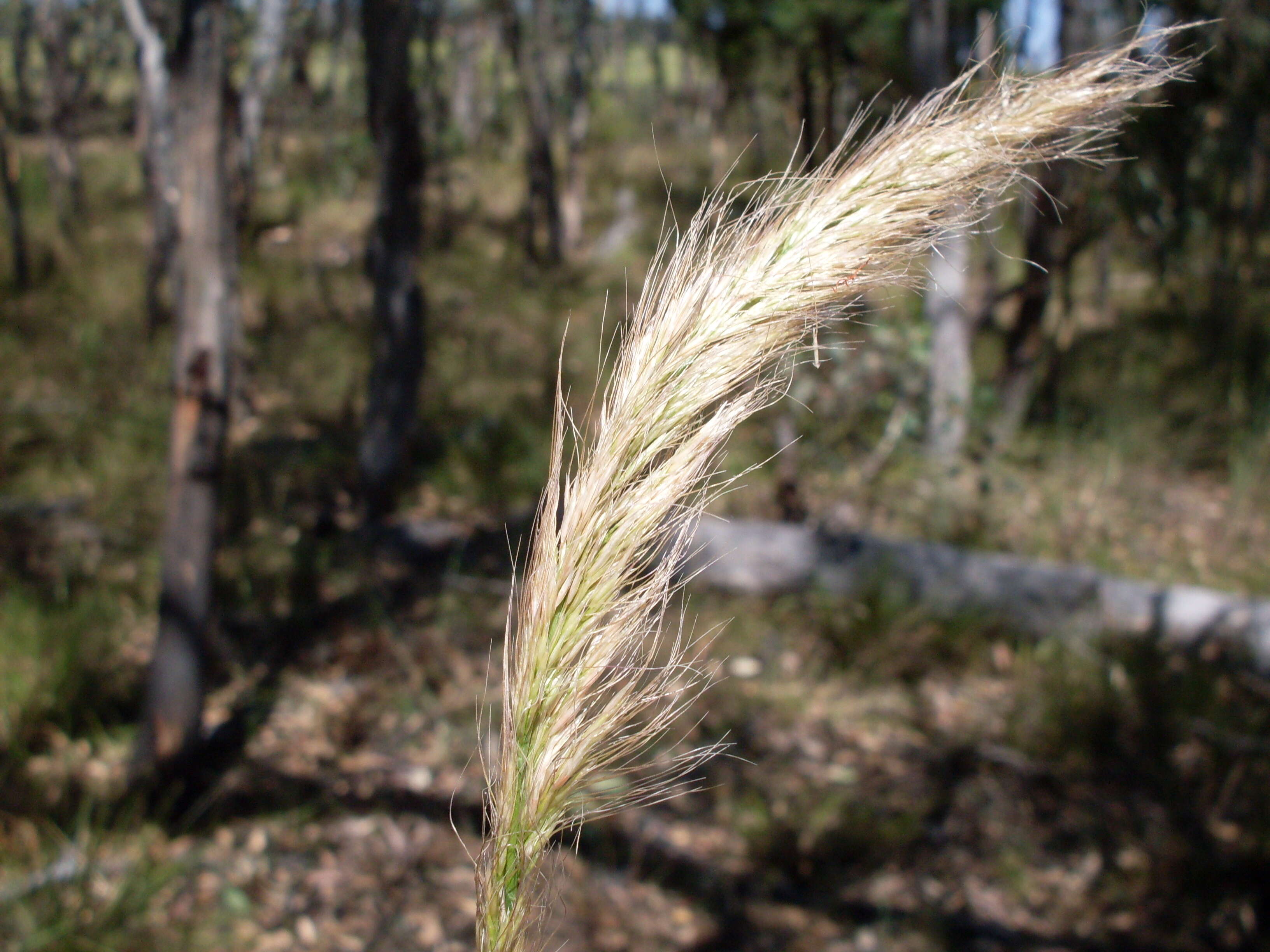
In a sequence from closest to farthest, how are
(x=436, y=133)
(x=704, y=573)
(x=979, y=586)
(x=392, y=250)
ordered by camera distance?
1. (x=979, y=586)
2. (x=704, y=573)
3. (x=392, y=250)
4. (x=436, y=133)

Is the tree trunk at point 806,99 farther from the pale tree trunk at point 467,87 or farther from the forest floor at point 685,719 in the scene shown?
the pale tree trunk at point 467,87

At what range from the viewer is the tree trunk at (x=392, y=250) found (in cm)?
488

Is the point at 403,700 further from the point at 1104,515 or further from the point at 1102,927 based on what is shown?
the point at 1104,515

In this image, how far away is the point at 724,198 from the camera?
101 cm

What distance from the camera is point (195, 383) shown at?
305 centimetres

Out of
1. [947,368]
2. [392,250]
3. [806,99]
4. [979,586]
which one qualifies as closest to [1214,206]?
[947,368]

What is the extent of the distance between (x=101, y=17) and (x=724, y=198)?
13070 millimetres

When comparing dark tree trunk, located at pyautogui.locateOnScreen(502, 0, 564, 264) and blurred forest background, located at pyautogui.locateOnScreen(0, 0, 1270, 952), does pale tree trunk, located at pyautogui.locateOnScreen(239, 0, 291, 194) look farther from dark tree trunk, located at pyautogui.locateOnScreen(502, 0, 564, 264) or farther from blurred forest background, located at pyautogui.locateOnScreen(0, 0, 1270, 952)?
dark tree trunk, located at pyautogui.locateOnScreen(502, 0, 564, 264)

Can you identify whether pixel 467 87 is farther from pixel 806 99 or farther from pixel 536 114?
pixel 806 99

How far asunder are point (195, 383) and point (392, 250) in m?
2.38

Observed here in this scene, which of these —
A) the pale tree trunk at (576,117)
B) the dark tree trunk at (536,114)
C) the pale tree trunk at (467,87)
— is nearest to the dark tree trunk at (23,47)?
the dark tree trunk at (536,114)

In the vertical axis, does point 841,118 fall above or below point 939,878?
above

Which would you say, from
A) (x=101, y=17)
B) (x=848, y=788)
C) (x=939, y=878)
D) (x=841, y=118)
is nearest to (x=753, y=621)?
(x=848, y=788)

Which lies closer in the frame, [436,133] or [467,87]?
[436,133]
